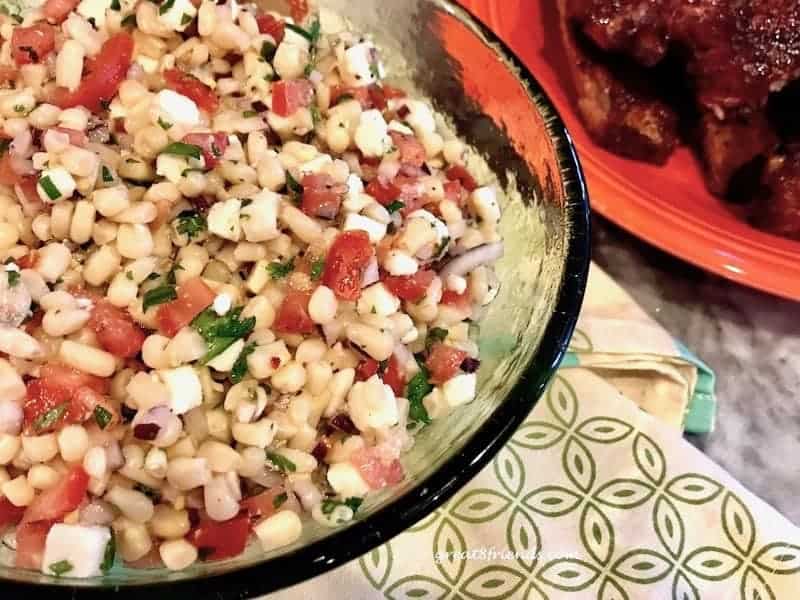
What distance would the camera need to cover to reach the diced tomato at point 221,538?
3.33ft

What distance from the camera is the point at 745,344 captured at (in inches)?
67.6

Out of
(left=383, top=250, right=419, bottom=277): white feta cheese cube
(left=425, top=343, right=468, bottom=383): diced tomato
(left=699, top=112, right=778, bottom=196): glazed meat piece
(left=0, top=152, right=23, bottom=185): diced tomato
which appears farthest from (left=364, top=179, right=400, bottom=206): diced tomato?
(left=699, top=112, right=778, bottom=196): glazed meat piece

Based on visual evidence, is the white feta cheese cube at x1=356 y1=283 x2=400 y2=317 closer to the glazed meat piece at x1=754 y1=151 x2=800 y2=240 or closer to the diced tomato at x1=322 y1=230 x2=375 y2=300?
the diced tomato at x1=322 y1=230 x2=375 y2=300

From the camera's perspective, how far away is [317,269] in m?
1.17

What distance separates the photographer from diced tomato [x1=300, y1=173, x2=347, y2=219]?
122cm

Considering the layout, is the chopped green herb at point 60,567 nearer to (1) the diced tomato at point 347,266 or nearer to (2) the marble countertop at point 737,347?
(1) the diced tomato at point 347,266

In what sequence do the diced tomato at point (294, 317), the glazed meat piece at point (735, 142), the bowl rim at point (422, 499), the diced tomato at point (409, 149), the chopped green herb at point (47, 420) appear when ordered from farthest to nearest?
the glazed meat piece at point (735, 142) → the diced tomato at point (409, 149) → the diced tomato at point (294, 317) → the chopped green herb at point (47, 420) → the bowl rim at point (422, 499)

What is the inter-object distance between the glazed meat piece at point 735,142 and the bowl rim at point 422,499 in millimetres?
589

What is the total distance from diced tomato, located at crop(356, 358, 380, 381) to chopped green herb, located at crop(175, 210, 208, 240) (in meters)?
0.28

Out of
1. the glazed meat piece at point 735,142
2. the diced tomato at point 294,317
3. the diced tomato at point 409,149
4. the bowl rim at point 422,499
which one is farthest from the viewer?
the glazed meat piece at point 735,142

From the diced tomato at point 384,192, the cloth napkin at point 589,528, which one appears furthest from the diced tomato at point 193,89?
the cloth napkin at point 589,528

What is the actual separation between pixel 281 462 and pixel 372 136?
50cm

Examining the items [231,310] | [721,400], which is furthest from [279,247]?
[721,400]

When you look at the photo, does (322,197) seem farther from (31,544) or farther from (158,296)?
(31,544)
